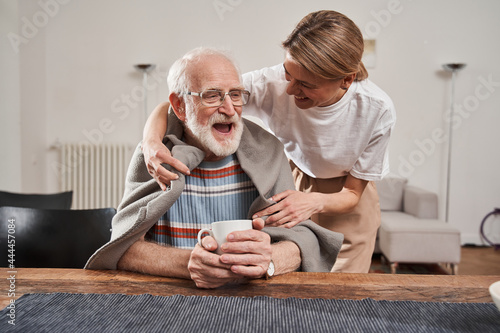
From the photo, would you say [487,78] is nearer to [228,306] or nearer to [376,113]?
[376,113]

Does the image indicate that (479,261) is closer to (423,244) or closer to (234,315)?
(423,244)

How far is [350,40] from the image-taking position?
1.40 meters

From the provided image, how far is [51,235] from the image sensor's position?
1.64 m

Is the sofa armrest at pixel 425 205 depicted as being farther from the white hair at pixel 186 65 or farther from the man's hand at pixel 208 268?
the man's hand at pixel 208 268

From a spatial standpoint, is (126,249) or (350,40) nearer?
(126,249)

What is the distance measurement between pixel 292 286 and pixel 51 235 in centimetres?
106

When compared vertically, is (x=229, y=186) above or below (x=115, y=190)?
above

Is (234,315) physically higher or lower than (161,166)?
lower

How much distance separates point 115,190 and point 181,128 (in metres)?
3.95

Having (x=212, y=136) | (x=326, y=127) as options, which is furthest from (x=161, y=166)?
(x=326, y=127)

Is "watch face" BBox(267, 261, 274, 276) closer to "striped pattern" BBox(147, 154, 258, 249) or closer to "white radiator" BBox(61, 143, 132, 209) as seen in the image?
"striped pattern" BBox(147, 154, 258, 249)

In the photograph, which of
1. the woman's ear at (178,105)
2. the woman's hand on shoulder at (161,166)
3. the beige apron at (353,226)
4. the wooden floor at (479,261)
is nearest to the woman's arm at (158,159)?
the woman's hand on shoulder at (161,166)

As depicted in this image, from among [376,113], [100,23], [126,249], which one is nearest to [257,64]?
[100,23]

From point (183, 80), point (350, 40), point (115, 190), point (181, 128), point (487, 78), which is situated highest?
point (487, 78)
